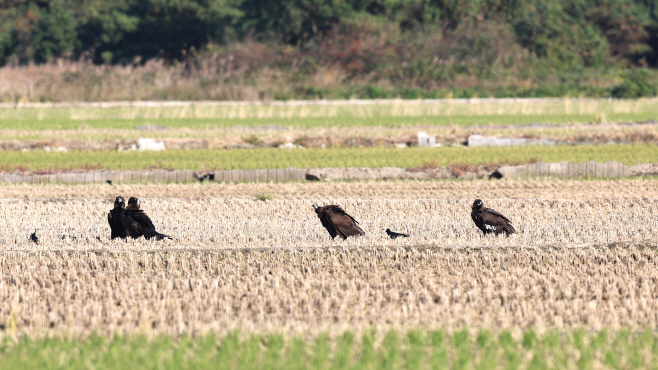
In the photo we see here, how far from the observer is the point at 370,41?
52.2 meters

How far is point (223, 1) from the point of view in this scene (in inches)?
2304

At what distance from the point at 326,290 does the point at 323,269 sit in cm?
94

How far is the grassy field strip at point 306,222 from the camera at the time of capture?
1040cm

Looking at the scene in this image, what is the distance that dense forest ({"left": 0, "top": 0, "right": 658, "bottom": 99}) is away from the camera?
4738 centimetres

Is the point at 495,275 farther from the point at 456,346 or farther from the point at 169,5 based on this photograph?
the point at 169,5

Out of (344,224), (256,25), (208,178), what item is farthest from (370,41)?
(344,224)

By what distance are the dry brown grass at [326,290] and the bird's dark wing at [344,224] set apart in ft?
2.63


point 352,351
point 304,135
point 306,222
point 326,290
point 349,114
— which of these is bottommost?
point 349,114

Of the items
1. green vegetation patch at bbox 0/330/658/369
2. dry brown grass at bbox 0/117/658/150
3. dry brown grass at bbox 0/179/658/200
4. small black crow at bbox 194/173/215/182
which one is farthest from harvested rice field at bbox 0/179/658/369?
dry brown grass at bbox 0/117/658/150

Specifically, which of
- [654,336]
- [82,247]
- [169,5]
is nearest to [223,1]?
[169,5]

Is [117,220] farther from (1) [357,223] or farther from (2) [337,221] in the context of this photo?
(1) [357,223]

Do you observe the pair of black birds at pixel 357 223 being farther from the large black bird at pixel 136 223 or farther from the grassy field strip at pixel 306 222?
the large black bird at pixel 136 223

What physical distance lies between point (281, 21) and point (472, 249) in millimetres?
48315

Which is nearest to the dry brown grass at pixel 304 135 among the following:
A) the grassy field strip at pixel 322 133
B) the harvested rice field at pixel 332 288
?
the grassy field strip at pixel 322 133
